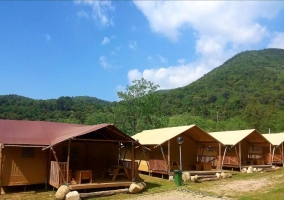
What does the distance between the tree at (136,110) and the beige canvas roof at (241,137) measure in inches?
558

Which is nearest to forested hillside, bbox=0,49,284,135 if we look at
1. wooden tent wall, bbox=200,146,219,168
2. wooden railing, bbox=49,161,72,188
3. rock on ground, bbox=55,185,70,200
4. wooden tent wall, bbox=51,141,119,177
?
wooden tent wall, bbox=200,146,219,168

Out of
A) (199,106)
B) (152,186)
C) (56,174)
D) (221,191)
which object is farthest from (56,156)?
(199,106)

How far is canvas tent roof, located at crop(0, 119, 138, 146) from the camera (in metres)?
15.1

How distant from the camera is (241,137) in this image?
26422 mm

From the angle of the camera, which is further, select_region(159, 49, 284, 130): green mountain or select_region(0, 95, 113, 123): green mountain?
select_region(159, 49, 284, 130): green mountain

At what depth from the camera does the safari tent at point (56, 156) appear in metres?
14.7

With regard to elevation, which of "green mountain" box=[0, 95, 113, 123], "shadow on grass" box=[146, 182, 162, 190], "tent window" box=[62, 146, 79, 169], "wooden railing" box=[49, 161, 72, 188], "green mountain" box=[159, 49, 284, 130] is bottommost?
"shadow on grass" box=[146, 182, 162, 190]

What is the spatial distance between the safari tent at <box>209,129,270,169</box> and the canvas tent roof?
11901 mm

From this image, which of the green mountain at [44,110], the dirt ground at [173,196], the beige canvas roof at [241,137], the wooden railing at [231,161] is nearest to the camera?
the dirt ground at [173,196]

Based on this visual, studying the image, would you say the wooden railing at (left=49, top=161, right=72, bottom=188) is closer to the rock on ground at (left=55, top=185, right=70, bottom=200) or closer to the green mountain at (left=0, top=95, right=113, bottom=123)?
the rock on ground at (left=55, top=185, right=70, bottom=200)

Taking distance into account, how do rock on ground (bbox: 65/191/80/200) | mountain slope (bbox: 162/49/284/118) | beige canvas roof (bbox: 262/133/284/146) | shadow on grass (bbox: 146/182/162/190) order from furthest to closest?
mountain slope (bbox: 162/49/284/118) → beige canvas roof (bbox: 262/133/284/146) → shadow on grass (bbox: 146/182/162/190) → rock on ground (bbox: 65/191/80/200)

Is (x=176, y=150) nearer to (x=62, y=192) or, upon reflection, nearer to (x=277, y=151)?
(x=62, y=192)

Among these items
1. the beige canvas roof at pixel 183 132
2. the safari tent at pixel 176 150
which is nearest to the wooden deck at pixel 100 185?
the safari tent at pixel 176 150

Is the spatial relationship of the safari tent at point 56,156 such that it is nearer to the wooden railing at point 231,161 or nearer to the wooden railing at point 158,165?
the wooden railing at point 158,165
